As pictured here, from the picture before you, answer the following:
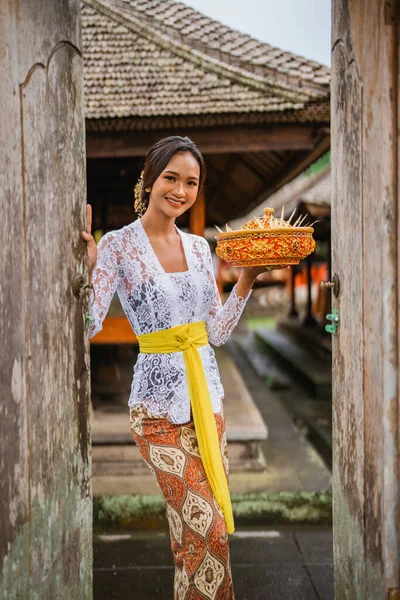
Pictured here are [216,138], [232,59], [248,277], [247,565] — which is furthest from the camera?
[232,59]

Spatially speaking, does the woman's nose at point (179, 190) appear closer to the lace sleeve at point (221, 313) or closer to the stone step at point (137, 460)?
the lace sleeve at point (221, 313)

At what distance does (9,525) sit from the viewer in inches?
81.9

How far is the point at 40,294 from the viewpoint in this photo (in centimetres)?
212

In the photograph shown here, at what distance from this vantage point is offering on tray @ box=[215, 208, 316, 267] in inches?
91.3

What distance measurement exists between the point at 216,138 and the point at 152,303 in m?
3.54

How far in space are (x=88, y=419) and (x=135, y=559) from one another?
199 cm

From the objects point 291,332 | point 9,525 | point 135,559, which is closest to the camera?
point 9,525

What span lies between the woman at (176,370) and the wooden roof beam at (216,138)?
3238mm

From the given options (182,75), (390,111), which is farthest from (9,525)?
(182,75)

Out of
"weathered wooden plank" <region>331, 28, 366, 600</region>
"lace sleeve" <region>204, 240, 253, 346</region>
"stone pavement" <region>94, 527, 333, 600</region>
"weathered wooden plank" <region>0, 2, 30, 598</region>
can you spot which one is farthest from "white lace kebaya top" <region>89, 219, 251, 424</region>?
"stone pavement" <region>94, 527, 333, 600</region>

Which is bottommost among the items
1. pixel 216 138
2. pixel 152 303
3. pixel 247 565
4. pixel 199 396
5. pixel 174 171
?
pixel 247 565

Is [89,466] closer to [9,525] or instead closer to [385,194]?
[9,525]

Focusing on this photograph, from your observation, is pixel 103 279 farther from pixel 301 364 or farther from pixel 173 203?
pixel 301 364

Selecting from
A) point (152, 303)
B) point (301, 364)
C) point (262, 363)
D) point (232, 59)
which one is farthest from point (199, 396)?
point (262, 363)
